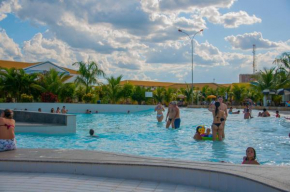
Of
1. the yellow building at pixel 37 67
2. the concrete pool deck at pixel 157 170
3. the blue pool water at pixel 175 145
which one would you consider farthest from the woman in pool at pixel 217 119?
the yellow building at pixel 37 67

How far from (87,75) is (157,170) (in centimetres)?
3310

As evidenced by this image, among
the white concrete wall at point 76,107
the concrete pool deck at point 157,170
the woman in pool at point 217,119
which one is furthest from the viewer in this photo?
the white concrete wall at point 76,107

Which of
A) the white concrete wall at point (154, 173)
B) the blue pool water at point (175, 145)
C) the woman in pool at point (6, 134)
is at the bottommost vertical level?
the blue pool water at point (175, 145)

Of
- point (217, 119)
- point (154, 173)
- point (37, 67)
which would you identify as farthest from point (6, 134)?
point (37, 67)

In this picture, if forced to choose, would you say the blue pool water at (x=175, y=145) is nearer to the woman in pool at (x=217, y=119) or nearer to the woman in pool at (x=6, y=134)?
the woman in pool at (x=217, y=119)

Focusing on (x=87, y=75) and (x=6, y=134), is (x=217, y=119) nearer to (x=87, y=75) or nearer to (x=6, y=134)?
(x=6, y=134)

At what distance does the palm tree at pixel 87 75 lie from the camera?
3716cm

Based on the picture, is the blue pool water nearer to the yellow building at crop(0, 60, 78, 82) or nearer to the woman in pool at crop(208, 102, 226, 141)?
the woman in pool at crop(208, 102, 226, 141)

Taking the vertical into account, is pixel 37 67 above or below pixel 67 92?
above

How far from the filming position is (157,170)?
511 cm

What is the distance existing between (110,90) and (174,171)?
3346 centimetres

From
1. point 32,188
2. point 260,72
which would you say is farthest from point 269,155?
point 260,72

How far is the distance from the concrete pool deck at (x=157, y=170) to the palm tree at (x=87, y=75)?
31.4 m

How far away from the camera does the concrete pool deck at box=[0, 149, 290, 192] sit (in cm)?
450
